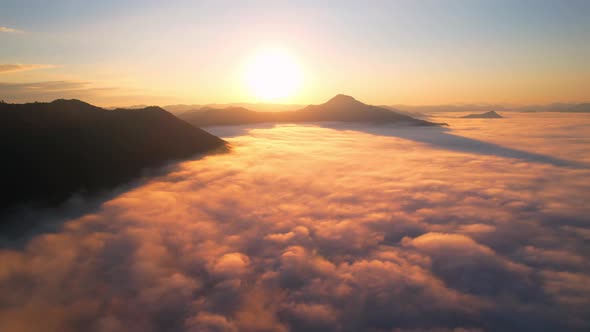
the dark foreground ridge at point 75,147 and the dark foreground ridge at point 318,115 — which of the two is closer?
the dark foreground ridge at point 75,147

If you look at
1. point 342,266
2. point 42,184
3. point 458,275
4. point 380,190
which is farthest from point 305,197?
point 42,184

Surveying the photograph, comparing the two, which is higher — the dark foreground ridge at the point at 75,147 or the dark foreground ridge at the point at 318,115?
the dark foreground ridge at the point at 318,115

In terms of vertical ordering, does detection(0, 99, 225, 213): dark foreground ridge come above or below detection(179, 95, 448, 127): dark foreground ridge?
below

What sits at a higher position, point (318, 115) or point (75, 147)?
point (318, 115)

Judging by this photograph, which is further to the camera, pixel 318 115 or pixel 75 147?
pixel 318 115
